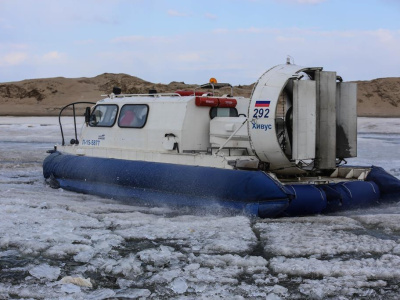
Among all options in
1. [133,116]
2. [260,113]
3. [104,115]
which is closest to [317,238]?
[260,113]

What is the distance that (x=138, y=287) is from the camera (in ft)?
16.2

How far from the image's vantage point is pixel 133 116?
9703 millimetres

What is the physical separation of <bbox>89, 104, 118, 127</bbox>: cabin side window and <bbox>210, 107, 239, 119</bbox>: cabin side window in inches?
71.2

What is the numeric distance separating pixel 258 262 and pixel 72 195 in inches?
185

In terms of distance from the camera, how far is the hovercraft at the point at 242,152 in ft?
24.9

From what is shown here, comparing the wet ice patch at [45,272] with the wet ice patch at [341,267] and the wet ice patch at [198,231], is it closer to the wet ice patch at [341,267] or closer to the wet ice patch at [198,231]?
the wet ice patch at [198,231]

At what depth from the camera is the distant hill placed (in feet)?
178

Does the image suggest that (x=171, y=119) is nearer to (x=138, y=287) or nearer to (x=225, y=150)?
(x=225, y=150)

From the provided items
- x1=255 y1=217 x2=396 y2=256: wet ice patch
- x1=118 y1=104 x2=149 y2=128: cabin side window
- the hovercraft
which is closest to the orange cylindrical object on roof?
the hovercraft

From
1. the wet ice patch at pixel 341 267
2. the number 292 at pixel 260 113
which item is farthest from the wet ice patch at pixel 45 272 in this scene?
the number 292 at pixel 260 113

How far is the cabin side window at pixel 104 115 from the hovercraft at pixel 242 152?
25 millimetres

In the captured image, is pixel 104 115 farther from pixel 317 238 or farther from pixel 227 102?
pixel 317 238

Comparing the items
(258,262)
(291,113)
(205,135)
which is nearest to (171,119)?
(205,135)

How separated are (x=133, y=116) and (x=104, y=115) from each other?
0.80 meters
